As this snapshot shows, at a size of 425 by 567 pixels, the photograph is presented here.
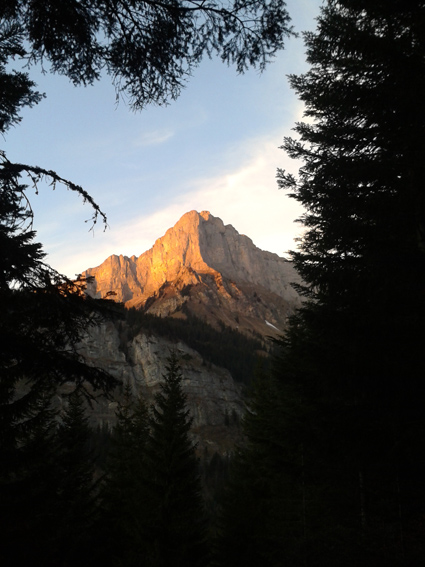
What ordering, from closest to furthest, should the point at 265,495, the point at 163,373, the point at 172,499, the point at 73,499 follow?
the point at 73,499 → the point at 172,499 → the point at 265,495 → the point at 163,373

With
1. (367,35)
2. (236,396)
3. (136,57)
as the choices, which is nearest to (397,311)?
(367,35)

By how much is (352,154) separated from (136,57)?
605 centimetres

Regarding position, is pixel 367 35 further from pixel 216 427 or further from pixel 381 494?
pixel 216 427

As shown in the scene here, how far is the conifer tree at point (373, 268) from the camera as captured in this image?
6.85 metres

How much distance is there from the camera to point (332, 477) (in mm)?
11195

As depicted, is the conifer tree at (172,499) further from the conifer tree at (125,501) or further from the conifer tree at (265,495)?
the conifer tree at (265,495)

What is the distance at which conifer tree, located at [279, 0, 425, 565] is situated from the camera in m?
6.85

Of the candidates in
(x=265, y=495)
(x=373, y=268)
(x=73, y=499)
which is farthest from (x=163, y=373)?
(x=373, y=268)

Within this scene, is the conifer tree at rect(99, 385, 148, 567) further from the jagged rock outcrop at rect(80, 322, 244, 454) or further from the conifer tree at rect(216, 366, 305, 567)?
the jagged rock outcrop at rect(80, 322, 244, 454)

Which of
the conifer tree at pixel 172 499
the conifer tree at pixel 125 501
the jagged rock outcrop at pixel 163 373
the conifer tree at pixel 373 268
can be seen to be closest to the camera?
the conifer tree at pixel 373 268

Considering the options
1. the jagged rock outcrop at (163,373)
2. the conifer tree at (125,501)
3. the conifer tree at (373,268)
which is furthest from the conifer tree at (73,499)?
the jagged rock outcrop at (163,373)

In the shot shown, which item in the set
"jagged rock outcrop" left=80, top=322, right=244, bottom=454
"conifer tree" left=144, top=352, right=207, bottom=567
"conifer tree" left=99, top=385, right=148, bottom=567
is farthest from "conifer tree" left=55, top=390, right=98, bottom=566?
"jagged rock outcrop" left=80, top=322, right=244, bottom=454

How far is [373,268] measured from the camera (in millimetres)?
7441

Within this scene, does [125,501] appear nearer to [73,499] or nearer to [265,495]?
[73,499]
